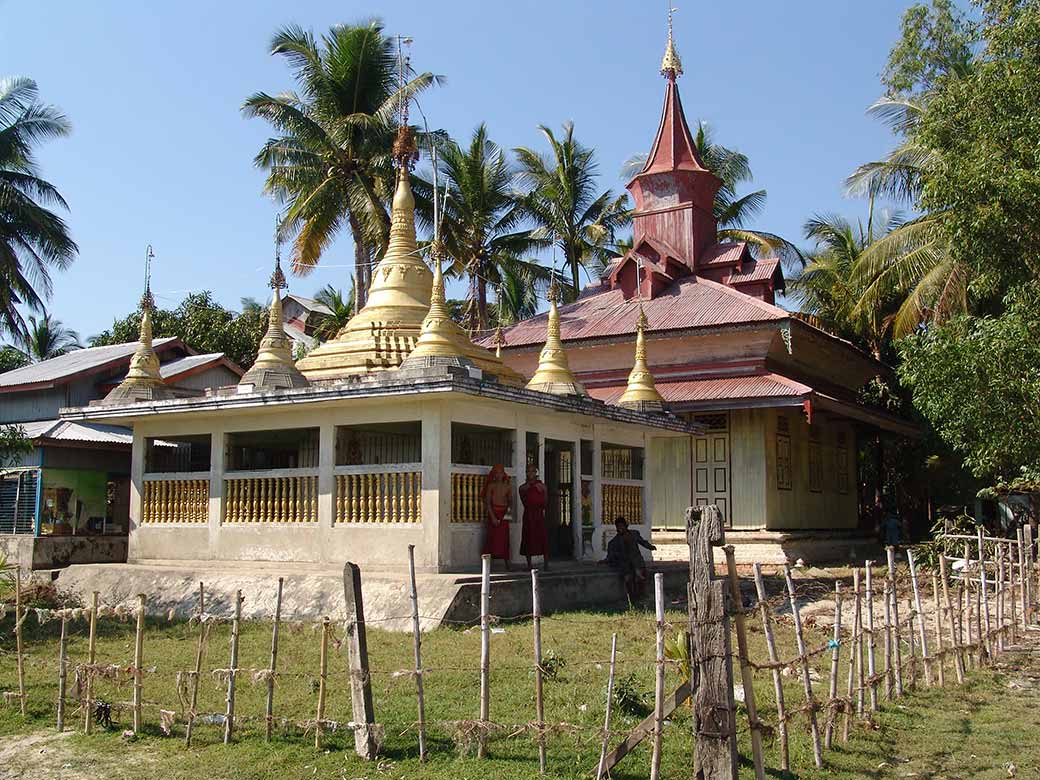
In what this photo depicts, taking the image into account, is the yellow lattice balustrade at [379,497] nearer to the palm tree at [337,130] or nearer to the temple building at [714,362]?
the temple building at [714,362]

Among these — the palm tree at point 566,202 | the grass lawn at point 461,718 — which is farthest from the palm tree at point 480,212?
the grass lawn at point 461,718

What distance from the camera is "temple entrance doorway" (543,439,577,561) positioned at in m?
17.7

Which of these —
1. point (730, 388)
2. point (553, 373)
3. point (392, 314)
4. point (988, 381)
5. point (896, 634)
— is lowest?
point (896, 634)

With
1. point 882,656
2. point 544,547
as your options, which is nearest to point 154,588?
point 544,547

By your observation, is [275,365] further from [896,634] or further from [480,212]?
[480,212]

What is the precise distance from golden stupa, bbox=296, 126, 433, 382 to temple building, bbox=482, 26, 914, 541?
4133 millimetres

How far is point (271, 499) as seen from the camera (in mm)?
16062

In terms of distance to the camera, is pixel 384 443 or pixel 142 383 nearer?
pixel 384 443

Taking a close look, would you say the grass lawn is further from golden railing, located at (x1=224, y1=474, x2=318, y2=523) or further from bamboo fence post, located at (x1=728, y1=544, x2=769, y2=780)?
golden railing, located at (x1=224, y1=474, x2=318, y2=523)

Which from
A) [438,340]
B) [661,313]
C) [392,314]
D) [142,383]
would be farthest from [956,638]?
[661,313]

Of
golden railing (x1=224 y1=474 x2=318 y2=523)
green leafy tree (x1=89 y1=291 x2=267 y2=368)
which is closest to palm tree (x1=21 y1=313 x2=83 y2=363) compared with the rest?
green leafy tree (x1=89 y1=291 x2=267 y2=368)

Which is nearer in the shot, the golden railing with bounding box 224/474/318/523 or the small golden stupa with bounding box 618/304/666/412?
the golden railing with bounding box 224/474/318/523

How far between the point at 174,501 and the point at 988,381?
12.7 metres

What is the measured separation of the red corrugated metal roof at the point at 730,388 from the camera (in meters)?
21.5
